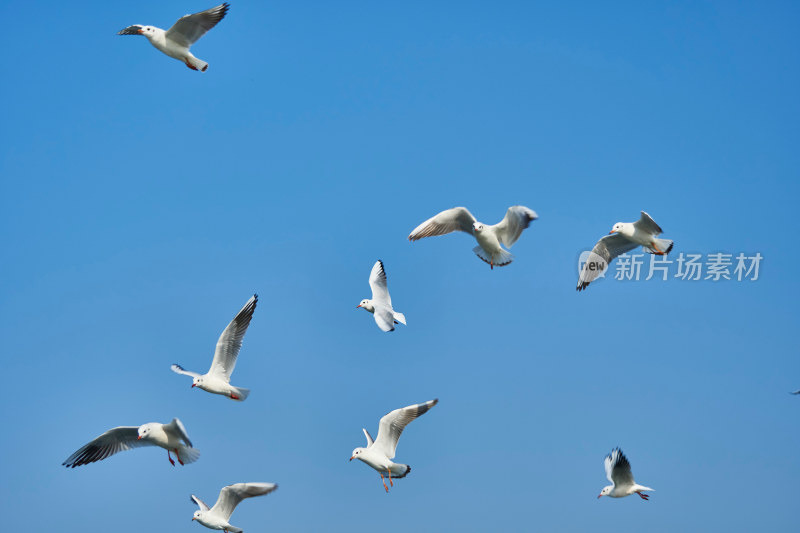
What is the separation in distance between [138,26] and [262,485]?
764cm

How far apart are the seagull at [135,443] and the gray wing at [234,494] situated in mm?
920

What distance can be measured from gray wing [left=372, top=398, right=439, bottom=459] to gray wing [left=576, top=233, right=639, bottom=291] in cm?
422

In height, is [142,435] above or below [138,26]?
below

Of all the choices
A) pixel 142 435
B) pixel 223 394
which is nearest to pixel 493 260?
pixel 223 394

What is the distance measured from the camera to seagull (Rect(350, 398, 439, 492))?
560 inches

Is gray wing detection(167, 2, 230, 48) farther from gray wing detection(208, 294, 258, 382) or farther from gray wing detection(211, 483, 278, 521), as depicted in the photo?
gray wing detection(211, 483, 278, 521)

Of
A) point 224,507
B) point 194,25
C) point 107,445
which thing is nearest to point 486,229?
point 194,25

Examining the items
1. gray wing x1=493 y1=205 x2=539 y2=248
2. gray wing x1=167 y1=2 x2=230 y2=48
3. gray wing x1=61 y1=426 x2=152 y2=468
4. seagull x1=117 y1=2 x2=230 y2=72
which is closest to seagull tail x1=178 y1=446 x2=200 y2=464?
gray wing x1=61 y1=426 x2=152 y2=468

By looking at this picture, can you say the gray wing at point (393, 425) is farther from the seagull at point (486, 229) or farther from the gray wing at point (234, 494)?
the seagull at point (486, 229)

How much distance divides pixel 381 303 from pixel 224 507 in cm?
511

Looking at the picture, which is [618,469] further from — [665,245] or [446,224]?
[446,224]

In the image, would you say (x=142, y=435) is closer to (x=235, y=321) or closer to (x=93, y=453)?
(x=93, y=453)

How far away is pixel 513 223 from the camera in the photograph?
45.6ft

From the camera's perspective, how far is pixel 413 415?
1441 centimetres
